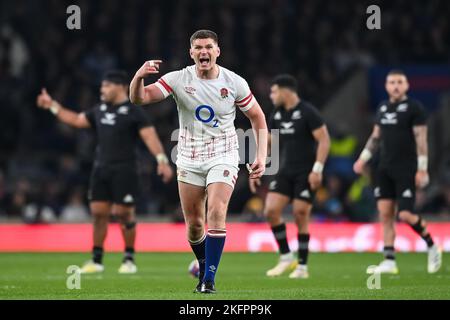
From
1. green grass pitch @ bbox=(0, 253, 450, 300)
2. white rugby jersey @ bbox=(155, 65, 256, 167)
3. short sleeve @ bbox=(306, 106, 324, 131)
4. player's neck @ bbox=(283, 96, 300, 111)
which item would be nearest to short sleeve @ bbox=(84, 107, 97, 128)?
green grass pitch @ bbox=(0, 253, 450, 300)

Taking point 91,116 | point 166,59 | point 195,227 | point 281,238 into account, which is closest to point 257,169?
point 195,227

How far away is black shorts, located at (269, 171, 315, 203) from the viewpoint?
48.0 ft

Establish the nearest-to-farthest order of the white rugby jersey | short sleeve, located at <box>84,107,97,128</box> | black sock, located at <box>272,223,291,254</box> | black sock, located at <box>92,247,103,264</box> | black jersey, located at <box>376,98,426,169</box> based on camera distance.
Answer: the white rugby jersey, black sock, located at <box>272,223,291,254</box>, black jersey, located at <box>376,98,426,169</box>, black sock, located at <box>92,247,103,264</box>, short sleeve, located at <box>84,107,97,128</box>

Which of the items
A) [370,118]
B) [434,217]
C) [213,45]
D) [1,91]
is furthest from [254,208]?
[213,45]

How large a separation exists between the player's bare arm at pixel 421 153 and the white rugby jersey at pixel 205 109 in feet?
14.4

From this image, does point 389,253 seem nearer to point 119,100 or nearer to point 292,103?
point 292,103

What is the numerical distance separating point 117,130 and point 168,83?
472cm

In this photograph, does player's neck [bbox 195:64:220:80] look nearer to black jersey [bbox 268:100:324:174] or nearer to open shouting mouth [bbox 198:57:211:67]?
open shouting mouth [bbox 198:57:211:67]

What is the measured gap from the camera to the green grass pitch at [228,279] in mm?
10883

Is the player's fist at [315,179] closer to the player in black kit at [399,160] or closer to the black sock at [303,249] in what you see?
the black sock at [303,249]

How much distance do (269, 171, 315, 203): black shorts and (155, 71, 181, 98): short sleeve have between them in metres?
4.17

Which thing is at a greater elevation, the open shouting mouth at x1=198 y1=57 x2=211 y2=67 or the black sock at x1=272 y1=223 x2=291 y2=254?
the open shouting mouth at x1=198 y1=57 x2=211 y2=67

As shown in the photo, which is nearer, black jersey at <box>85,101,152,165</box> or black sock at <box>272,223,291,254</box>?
black sock at <box>272,223,291,254</box>
